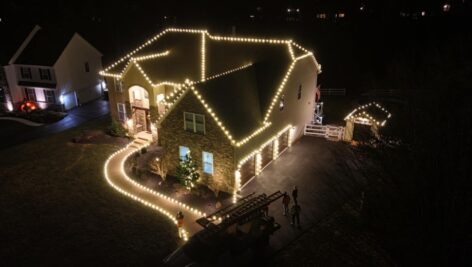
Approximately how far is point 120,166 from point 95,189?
3100 mm

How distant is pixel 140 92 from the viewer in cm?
2927

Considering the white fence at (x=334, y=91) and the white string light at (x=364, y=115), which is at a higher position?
the white string light at (x=364, y=115)

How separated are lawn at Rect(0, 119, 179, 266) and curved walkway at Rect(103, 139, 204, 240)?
46cm

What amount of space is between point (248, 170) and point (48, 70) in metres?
24.3

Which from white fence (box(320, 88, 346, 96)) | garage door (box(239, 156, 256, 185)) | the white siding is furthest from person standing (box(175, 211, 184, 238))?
white fence (box(320, 88, 346, 96))

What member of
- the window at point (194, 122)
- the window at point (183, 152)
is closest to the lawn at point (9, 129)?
the window at point (183, 152)

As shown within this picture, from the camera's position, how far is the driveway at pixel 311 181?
19.3 meters

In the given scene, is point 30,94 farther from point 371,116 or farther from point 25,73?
point 371,116

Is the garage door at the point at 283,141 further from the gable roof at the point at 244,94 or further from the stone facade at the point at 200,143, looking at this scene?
the stone facade at the point at 200,143

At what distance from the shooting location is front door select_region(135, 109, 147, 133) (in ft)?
96.3

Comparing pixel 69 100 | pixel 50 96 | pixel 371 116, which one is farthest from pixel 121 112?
pixel 371 116

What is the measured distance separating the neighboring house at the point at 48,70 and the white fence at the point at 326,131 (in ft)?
80.6

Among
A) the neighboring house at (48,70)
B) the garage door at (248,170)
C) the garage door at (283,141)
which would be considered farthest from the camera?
the neighboring house at (48,70)

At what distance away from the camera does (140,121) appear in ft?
97.7
